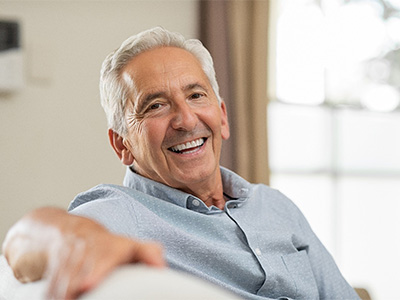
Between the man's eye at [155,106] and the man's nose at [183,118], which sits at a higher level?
the man's eye at [155,106]

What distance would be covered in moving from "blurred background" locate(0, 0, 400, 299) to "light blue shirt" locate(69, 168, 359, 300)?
141 centimetres

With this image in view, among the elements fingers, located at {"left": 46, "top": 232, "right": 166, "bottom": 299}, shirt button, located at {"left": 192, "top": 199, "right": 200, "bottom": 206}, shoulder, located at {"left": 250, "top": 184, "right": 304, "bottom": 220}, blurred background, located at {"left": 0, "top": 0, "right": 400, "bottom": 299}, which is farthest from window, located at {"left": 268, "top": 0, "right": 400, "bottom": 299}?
fingers, located at {"left": 46, "top": 232, "right": 166, "bottom": 299}

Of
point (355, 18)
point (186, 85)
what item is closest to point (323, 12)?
point (355, 18)

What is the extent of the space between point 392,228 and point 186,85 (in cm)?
316

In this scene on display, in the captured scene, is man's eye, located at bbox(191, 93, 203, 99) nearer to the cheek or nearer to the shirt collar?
the cheek

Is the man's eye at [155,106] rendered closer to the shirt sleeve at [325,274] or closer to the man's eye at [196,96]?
the man's eye at [196,96]

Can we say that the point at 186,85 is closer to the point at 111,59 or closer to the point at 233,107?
the point at 111,59

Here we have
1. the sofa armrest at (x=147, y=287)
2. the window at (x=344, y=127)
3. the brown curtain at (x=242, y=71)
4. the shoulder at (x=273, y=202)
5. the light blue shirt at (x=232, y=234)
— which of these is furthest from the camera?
the window at (x=344, y=127)

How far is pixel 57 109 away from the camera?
3.14m

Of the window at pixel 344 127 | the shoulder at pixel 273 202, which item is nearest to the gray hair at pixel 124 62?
the shoulder at pixel 273 202

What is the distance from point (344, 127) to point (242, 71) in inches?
38.8

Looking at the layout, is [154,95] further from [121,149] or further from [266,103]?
[266,103]

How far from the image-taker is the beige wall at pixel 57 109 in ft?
9.83

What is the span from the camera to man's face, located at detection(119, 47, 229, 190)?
1738mm
